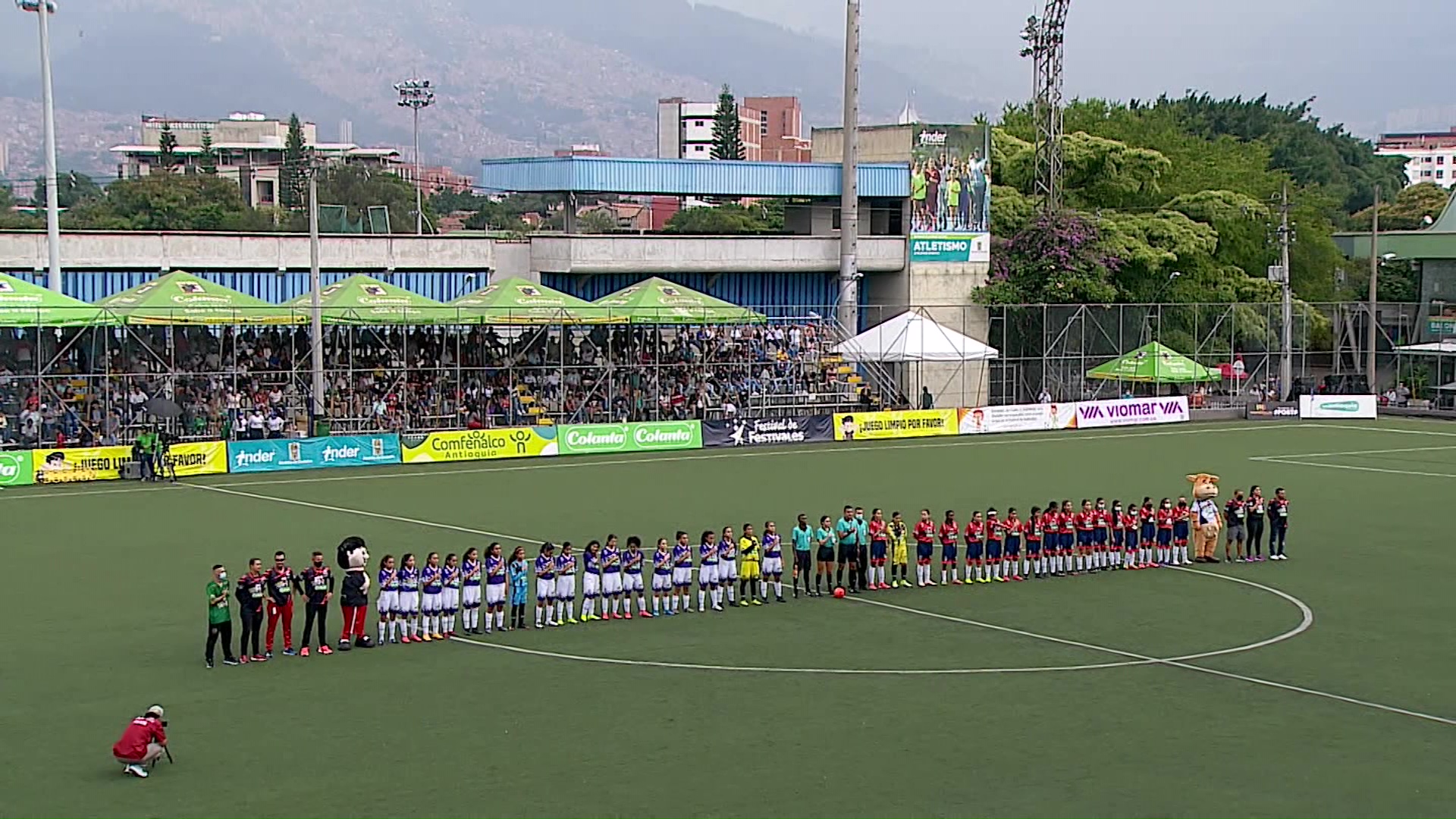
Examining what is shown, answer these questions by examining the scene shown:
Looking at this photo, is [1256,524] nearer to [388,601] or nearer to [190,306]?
[388,601]

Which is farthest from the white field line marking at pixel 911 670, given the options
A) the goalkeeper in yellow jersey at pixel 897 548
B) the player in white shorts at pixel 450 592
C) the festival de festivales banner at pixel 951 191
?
the festival de festivales banner at pixel 951 191

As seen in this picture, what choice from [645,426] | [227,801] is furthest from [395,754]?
[645,426]

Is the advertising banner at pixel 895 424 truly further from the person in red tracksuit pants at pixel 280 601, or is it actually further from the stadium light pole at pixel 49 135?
the person in red tracksuit pants at pixel 280 601

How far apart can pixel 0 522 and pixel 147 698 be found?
13987mm

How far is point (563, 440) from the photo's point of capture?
136 ft

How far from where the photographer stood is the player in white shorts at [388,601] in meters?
20.4

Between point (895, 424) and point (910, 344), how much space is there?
4216 millimetres

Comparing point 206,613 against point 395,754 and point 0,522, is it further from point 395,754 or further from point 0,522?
point 0,522

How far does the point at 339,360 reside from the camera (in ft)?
151

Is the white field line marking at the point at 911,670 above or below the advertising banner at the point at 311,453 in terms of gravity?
below

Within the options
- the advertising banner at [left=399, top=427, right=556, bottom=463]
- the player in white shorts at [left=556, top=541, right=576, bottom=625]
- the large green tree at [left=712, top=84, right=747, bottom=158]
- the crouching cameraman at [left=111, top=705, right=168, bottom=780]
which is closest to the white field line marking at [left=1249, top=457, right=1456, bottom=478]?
the advertising banner at [left=399, top=427, right=556, bottom=463]

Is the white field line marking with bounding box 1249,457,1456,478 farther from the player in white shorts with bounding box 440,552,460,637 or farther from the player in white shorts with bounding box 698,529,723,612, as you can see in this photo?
the player in white shorts with bounding box 440,552,460,637

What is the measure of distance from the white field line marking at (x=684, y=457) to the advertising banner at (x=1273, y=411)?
153cm

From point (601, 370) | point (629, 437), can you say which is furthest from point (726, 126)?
point (629, 437)
